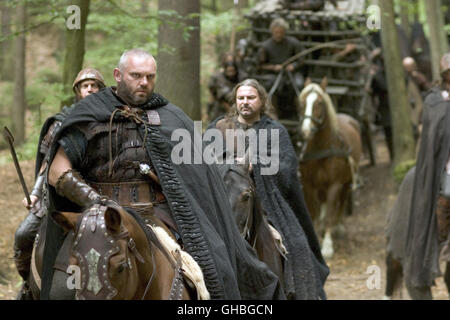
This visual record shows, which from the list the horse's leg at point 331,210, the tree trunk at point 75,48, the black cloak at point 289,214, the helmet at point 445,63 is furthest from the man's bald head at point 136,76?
the horse's leg at point 331,210

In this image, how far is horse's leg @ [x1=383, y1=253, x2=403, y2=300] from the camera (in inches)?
422

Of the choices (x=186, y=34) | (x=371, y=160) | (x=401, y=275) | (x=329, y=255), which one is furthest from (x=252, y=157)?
(x=371, y=160)

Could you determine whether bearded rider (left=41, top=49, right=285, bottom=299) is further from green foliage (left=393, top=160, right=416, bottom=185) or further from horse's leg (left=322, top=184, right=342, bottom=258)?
green foliage (left=393, top=160, right=416, bottom=185)

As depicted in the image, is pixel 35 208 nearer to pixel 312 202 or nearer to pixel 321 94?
pixel 321 94

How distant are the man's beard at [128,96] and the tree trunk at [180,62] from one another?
3.66m

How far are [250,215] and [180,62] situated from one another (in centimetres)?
300

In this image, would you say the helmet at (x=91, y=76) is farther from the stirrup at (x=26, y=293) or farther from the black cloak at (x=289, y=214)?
the stirrup at (x=26, y=293)

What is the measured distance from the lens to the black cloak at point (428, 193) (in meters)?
9.20

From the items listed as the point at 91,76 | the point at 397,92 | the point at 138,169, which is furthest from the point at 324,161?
the point at 138,169

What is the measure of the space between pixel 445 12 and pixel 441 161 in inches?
639

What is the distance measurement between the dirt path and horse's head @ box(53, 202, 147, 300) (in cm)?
396

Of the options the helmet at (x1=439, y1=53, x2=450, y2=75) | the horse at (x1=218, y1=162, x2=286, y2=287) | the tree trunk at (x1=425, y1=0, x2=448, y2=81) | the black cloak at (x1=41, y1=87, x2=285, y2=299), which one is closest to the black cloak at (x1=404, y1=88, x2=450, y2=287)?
the helmet at (x1=439, y1=53, x2=450, y2=75)

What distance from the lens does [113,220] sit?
15.2 feet

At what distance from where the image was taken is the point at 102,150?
561 centimetres
